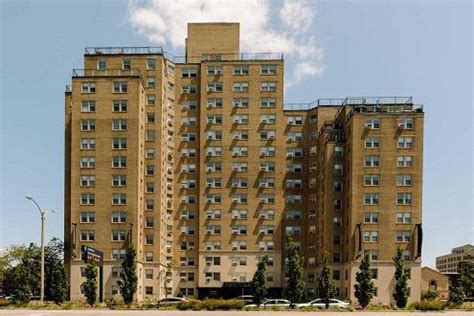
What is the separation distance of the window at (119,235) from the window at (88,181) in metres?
8.18

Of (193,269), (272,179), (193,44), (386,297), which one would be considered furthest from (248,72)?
(386,297)

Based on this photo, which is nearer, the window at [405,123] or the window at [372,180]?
the window at [372,180]

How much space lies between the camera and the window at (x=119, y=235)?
83.4 meters

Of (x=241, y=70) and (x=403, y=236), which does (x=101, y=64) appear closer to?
(x=241, y=70)

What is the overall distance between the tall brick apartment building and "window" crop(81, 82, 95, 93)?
0.51 ft

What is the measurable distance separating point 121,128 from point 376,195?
40.3 m

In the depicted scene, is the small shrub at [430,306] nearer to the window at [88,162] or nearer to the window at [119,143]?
the window at [119,143]

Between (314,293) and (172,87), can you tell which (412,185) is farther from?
(172,87)

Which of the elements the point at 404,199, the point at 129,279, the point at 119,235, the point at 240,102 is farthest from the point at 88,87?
the point at 404,199

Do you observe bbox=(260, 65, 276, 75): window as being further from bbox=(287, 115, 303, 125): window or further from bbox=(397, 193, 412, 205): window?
bbox=(397, 193, 412, 205): window

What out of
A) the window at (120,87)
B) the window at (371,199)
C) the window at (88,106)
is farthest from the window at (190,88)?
the window at (371,199)

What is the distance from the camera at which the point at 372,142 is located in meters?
83.9

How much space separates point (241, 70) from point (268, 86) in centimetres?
551

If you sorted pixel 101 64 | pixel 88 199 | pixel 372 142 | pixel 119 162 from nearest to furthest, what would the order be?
pixel 372 142 → pixel 88 199 → pixel 119 162 → pixel 101 64
